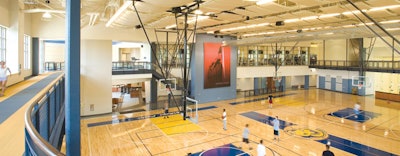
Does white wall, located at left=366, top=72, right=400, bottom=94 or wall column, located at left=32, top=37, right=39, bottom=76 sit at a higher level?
wall column, located at left=32, top=37, right=39, bottom=76

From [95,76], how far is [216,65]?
13.0 metres

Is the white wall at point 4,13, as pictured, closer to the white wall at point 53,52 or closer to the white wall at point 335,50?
the white wall at point 53,52

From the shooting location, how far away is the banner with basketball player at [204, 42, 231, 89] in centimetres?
2619

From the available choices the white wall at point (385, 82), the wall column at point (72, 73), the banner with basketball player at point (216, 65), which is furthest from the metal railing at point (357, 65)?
the wall column at point (72, 73)

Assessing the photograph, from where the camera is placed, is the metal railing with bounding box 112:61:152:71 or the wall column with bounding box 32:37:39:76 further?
the metal railing with bounding box 112:61:152:71

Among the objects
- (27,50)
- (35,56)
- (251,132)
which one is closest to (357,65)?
(251,132)

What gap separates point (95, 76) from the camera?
20203 millimetres

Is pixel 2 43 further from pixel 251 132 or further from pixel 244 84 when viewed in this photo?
pixel 244 84

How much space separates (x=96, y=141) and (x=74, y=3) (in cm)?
1331

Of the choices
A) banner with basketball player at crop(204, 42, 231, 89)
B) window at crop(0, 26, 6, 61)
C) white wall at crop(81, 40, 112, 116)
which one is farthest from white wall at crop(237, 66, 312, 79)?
window at crop(0, 26, 6, 61)

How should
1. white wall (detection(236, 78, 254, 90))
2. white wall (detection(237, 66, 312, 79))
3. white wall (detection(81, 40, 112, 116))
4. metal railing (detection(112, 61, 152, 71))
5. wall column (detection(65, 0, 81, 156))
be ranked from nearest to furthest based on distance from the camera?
wall column (detection(65, 0, 81, 156)), white wall (detection(81, 40, 112, 116)), metal railing (detection(112, 61, 152, 71)), white wall (detection(237, 66, 312, 79)), white wall (detection(236, 78, 254, 90))

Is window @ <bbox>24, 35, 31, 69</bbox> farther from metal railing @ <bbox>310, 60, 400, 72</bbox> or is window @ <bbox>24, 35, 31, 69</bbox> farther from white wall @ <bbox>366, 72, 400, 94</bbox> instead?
white wall @ <bbox>366, 72, 400, 94</bbox>

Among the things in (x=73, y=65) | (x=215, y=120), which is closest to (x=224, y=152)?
(x=215, y=120)

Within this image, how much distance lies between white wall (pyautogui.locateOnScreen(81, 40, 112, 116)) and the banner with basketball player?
34.2 feet
